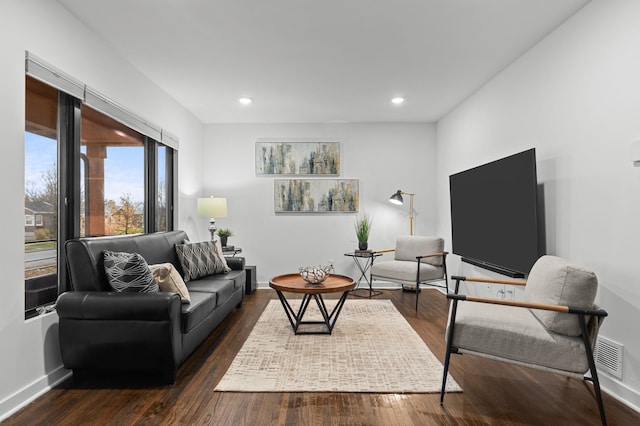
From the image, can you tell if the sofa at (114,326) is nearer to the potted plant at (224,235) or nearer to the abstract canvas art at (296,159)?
the potted plant at (224,235)

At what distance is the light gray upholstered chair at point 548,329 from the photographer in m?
2.23

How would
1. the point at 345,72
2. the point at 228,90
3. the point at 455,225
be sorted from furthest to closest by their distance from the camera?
1. the point at 455,225
2. the point at 228,90
3. the point at 345,72

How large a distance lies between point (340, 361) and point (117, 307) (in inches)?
65.1

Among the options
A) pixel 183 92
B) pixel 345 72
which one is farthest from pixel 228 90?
pixel 345 72

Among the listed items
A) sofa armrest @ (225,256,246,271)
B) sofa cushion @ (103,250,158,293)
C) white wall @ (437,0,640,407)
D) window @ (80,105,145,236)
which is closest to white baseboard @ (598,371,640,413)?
white wall @ (437,0,640,407)

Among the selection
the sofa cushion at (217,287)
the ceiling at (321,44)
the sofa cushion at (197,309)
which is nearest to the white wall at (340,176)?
the ceiling at (321,44)

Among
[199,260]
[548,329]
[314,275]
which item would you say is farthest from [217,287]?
[548,329]

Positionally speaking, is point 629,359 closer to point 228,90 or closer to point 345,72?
point 345,72

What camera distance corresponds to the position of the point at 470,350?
246 cm

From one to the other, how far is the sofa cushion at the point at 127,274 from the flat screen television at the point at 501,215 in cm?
303

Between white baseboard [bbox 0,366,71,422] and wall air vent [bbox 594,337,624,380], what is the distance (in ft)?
12.2

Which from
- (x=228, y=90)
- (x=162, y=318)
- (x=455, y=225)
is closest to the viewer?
(x=162, y=318)

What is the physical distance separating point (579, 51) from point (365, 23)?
1.59m

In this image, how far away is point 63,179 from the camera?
2934 mm
